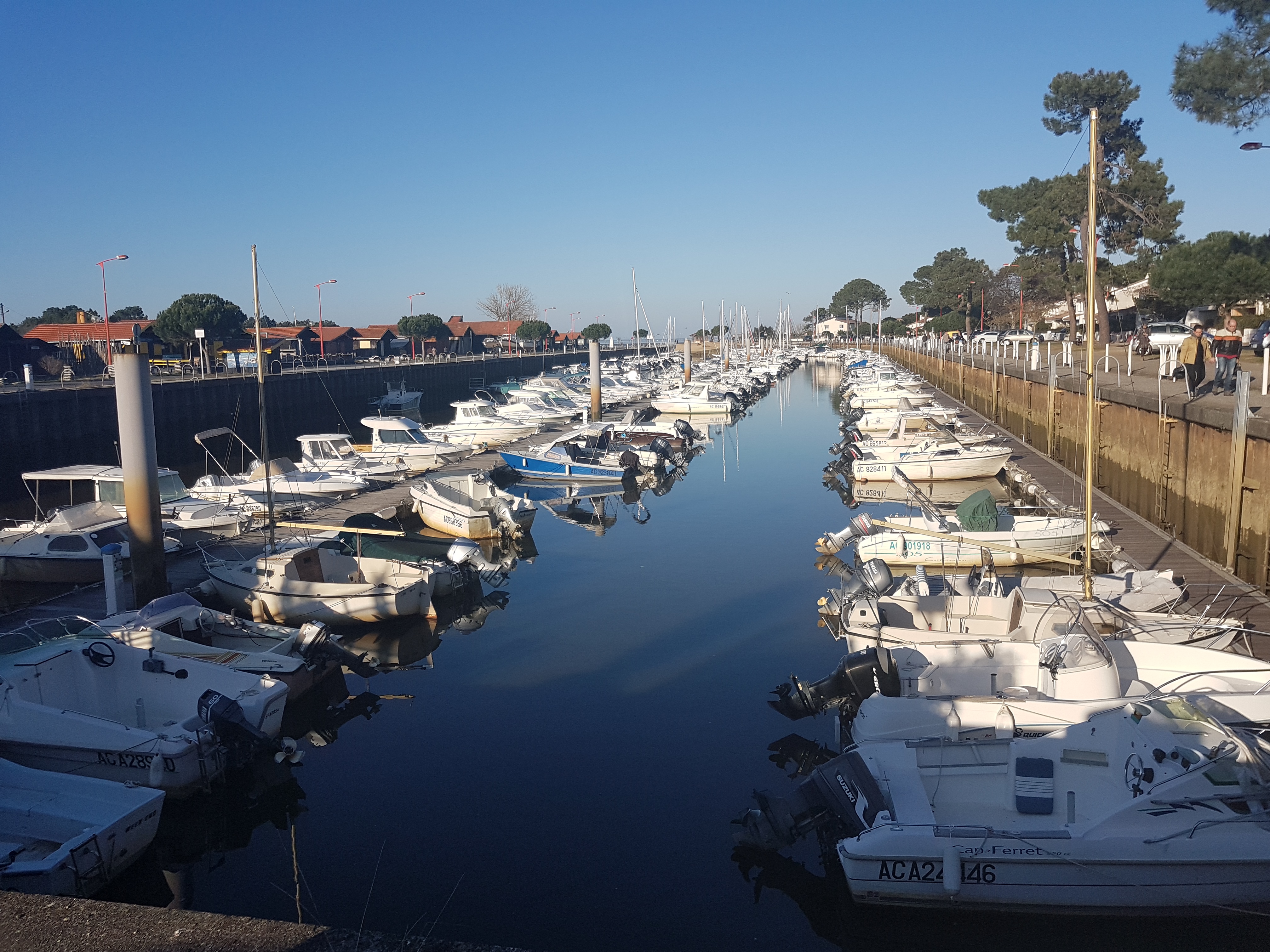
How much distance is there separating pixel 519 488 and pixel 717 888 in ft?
76.3

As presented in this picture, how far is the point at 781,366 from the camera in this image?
101 m

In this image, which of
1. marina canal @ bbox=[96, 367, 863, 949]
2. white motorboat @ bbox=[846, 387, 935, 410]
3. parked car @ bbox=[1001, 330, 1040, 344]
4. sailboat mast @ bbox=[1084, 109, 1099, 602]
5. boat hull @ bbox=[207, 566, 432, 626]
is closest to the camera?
marina canal @ bbox=[96, 367, 863, 949]

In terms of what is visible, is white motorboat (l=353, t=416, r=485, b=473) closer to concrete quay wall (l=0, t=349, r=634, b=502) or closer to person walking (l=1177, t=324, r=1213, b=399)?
concrete quay wall (l=0, t=349, r=634, b=502)

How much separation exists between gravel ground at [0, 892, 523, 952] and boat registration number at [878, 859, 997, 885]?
3.81 meters

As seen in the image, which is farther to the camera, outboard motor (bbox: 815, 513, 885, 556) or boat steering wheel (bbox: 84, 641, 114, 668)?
outboard motor (bbox: 815, 513, 885, 556)

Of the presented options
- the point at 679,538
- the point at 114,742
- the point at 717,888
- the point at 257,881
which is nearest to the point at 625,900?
the point at 717,888

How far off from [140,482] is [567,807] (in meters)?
9.04

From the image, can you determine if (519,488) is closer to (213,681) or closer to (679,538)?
(679,538)

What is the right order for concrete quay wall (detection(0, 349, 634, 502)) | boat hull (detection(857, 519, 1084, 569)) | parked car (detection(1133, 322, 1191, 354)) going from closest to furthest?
boat hull (detection(857, 519, 1084, 569)) < parked car (detection(1133, 322, 1191, 354)) < concrete quay wall (detection(0, 349, 634, 502))

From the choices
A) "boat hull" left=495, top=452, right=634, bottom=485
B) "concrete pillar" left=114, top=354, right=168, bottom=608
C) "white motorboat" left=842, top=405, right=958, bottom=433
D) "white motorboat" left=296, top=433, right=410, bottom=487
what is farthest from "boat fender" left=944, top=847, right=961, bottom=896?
"white motorboat" left=842, top=405, right=958, bottom=433

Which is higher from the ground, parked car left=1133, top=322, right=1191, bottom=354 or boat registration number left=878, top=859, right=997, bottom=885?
parked car left=1133, top=322, right=1191, bottom=354

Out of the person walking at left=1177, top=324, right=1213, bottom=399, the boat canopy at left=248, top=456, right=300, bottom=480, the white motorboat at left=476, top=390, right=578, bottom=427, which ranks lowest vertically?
the boat canopy at left=248, top=456, right=300, bottom=480

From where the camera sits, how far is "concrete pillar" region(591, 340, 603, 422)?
47375 mm

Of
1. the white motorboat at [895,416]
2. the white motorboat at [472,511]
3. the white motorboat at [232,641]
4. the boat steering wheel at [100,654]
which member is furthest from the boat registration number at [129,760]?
the white motorboat at [895,416]
